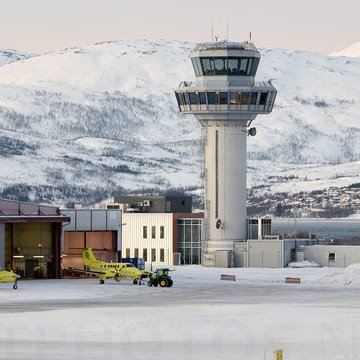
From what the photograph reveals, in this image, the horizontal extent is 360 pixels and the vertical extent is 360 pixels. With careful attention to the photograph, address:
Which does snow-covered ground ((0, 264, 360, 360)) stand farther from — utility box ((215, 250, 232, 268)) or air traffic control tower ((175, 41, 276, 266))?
air traffic control tower ((175, 41, 276, 266))

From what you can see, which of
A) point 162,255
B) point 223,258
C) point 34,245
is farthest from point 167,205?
point 34,245

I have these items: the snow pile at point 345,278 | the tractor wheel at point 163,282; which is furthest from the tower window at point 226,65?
the tractor wheel at point 163,282

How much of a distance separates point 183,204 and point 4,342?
10226 cm

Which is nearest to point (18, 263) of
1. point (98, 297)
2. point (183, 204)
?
point (98, 297)

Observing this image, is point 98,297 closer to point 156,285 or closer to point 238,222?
point 156,285

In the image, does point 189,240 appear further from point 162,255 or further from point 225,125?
point 225,125

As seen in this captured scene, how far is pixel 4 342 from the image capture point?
2457 inches

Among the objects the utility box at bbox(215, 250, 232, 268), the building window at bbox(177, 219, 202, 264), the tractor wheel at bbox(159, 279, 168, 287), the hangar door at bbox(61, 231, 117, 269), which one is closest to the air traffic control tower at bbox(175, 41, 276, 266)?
the utility box at bbox(215, 250, 232, 268)

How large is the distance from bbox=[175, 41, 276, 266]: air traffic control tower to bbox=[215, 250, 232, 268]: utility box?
337 mm

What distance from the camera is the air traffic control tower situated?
14712 centimetres

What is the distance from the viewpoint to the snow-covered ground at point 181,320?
59.8m

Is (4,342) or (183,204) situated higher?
(183,204)

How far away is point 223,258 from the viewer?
146875 millimetres

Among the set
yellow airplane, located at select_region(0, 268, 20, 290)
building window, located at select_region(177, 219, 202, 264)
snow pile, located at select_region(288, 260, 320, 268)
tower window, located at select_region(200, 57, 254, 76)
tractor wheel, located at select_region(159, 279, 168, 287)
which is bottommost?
tractor wheel, located at select_region(159, 279, 168, 287)
